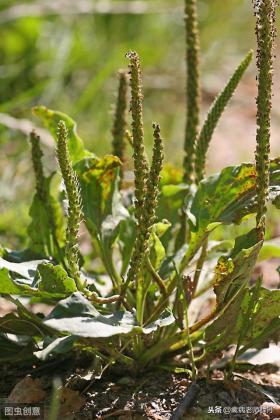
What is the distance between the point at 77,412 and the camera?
1.85m

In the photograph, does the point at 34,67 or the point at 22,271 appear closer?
the point at 22,271

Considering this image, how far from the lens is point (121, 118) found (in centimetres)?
243

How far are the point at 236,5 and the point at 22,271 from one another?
4.70 meters

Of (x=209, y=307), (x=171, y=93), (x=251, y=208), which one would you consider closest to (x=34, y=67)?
(x=171, y=93)

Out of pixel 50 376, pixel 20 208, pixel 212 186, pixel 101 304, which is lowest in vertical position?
pixel 50 376

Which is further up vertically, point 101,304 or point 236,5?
point 236,5

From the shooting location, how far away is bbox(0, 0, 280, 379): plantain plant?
1778mm

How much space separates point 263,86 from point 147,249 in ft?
1.63

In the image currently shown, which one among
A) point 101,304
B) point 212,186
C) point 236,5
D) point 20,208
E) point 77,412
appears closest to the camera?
point 77,412

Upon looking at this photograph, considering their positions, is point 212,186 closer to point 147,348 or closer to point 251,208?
point 251,208

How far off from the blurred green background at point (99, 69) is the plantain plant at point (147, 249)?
85cm

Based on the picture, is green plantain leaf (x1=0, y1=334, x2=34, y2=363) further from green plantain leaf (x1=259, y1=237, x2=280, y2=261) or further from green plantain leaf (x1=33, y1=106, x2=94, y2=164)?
green plantain leaf (x1=259, y1=237, x2=280, y2=261)

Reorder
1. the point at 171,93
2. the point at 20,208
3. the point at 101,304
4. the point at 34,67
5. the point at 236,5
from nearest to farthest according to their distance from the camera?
the point at 101,304, the point at 20,208, the point at 34,67, the point at 171,93, the point at 236,5

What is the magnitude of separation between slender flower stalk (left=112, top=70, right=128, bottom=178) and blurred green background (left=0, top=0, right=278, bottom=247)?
0.79 meters
